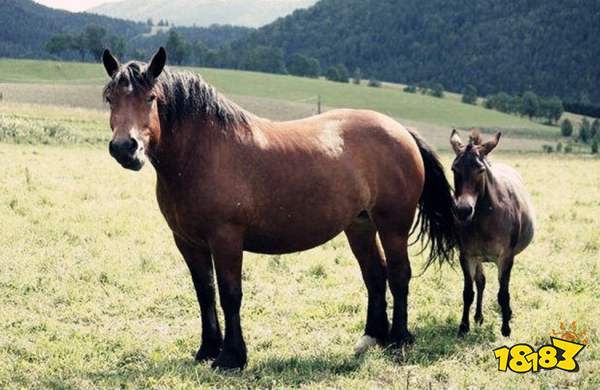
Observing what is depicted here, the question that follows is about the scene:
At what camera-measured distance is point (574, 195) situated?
17297 millimetres

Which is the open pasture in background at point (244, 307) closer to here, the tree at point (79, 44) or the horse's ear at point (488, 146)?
the horse's ear at point (488, 146)

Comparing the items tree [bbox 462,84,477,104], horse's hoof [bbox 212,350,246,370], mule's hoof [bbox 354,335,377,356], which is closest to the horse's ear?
mule's hoof [bbox 354,335,377,356]

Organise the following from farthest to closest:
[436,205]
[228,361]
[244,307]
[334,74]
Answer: [334,74] < [244,307] < [436,205] < [228,361]

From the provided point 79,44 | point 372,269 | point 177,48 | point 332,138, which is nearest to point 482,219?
point 372,269

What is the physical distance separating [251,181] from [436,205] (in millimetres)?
2639

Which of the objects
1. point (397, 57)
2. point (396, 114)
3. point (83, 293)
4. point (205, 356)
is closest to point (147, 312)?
point (83, 293)

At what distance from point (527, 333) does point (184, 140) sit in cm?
426

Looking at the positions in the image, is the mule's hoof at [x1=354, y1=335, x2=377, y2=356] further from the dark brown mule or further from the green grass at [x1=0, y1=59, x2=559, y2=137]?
the green grass at [x1=0, y1=59, x2=559, y2=137]

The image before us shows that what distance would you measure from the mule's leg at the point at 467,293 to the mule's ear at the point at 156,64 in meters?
4.14

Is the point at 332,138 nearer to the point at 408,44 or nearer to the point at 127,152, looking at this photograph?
the point at 127,152

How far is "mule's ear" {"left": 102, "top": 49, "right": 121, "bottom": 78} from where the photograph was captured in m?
4.66

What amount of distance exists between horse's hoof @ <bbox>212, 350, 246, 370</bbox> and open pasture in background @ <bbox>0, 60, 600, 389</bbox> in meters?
0.10

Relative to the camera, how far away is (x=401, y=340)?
6.01m

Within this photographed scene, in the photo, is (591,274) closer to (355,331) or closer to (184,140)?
(355,331)
